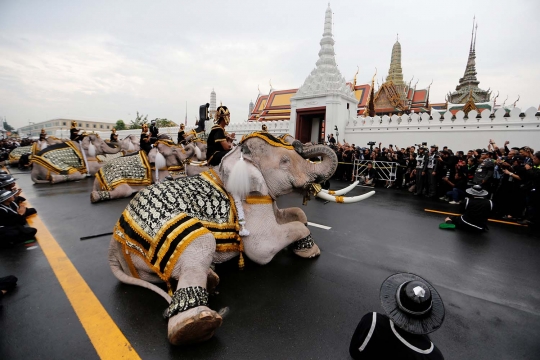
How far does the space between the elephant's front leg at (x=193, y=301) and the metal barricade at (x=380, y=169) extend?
31.3 ft

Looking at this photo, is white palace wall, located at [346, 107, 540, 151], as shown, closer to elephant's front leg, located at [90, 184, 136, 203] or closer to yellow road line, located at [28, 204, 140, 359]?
elephant's front leg, located at [90, 184, 136, 203]

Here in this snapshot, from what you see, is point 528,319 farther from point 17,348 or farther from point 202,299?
point 17,348

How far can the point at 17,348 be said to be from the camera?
68.8 inches

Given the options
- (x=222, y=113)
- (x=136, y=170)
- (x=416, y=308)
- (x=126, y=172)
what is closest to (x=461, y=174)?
(x=222, y=113)

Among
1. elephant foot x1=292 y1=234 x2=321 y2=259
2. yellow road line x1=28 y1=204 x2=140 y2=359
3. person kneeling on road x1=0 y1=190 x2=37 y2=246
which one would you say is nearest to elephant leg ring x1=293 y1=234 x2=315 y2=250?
elephant foot x1=292 y1=234 x2=321 y2=259

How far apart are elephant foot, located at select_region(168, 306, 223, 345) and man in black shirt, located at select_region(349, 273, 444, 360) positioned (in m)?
0.90

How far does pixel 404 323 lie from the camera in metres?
1.32

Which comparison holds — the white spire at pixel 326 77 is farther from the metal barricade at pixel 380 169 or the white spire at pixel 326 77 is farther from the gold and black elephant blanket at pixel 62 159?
the gold and black elephant blanket at pixel 62 159

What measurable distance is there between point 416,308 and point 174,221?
1.67 m

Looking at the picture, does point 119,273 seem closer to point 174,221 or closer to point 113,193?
point 174,221

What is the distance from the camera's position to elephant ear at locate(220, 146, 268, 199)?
2.44 meters

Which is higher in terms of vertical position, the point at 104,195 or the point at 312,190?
the point at 312,190

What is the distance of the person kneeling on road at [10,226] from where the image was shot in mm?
3406

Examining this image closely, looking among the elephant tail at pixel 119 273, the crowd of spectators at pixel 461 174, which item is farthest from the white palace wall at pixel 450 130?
the elephant tail at pixel 119 273
